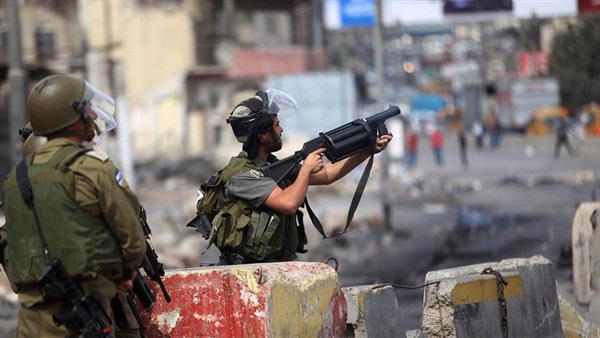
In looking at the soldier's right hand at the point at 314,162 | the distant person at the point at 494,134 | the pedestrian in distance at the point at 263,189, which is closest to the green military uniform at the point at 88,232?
the pedestrian in distance at the point at 263,189

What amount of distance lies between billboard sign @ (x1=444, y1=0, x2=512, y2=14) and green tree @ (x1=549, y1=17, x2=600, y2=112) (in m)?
30.2

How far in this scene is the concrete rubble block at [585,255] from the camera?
9422 mm

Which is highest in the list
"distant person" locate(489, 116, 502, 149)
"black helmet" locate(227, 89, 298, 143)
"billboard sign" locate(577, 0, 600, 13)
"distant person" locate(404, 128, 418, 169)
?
"billboard sign" locate(577, 0, 600, 13)

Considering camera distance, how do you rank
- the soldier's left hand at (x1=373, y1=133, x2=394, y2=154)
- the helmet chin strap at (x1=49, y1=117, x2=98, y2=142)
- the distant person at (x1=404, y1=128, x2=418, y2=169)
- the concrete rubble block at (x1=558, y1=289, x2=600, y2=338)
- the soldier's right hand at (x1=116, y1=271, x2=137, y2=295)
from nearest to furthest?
the helmet chin strap at (x1=49, y1=117, x2=98, y2=142) → the soldier's right hand at (x1=116, y1=271, x2=137, y2=295) → the soldier's left hand at (x1=373, y1=133, x2=394, y2=154) → the concrete rubble block at (x1=558, y1=289, x2=600, y2=338) → the distant person at (x1=404, y1=128, x2=418, y2=169)

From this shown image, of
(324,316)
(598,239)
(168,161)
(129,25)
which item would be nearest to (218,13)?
(129,25)

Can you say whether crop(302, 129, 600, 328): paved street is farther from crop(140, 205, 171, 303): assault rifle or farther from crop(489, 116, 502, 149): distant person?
crop(489, 116, 502, 149): distant person

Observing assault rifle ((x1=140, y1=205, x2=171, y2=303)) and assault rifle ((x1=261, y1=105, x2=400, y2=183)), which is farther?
assault rifle ((x1=261, y1=105, x2=400, y2=183))

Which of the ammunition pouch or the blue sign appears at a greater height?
the blue sign

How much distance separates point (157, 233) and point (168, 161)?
21.2 metres

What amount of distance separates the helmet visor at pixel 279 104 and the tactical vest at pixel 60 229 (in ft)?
6.25

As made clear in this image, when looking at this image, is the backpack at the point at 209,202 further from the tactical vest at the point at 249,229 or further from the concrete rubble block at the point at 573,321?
the concrete rubble block at the point at 573,321

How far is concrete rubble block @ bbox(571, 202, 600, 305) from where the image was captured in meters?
9.42

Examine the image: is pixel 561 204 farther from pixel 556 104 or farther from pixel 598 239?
pixel 556 104

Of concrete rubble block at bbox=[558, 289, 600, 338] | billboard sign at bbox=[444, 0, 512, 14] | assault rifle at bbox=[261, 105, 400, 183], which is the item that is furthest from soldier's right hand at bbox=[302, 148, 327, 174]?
billboard sign at bbox=[444, 0, 512, 14]
